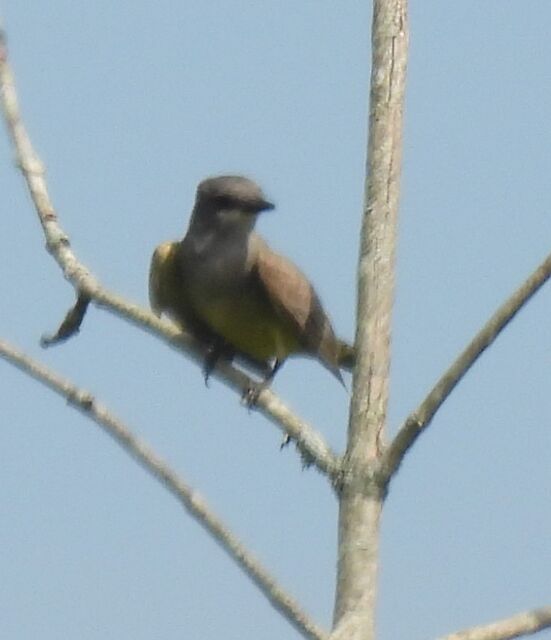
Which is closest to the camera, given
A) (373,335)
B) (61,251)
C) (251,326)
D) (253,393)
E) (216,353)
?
(373,335)

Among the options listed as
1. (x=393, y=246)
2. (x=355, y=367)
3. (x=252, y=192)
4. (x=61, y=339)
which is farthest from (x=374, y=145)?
(x=252, y=192)

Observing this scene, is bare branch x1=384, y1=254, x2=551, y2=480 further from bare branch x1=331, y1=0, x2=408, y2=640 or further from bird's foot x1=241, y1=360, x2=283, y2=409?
bird's foot x1=241, y1=360, x2=283, y2=409

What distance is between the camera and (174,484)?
3.47 meters

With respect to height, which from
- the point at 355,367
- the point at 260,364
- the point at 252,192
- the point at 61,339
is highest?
the point at 355,367

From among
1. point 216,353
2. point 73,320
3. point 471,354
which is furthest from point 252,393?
point 216,353

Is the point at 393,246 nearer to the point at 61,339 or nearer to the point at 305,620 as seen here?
the point at 305,620

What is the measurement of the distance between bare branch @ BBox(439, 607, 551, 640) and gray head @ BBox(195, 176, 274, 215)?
4.91 metres

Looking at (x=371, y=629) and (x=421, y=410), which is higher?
(x=421, y=410)

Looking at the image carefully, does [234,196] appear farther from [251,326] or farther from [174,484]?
[174,484]

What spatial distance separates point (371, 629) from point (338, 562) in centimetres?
22

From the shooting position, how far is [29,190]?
15.0 feet

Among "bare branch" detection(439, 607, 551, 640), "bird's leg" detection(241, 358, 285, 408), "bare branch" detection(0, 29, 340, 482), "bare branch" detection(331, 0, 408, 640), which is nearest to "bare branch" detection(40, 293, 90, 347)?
"bare branch" detection(0, 29, 340, 482)

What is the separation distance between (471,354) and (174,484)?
2.67 ft

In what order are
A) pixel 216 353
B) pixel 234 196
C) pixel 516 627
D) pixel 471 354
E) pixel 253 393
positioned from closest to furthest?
pixel 516 627 < pixel 471 354 < pixel 253 393 < pixel 216 353 < pixel 234 196
